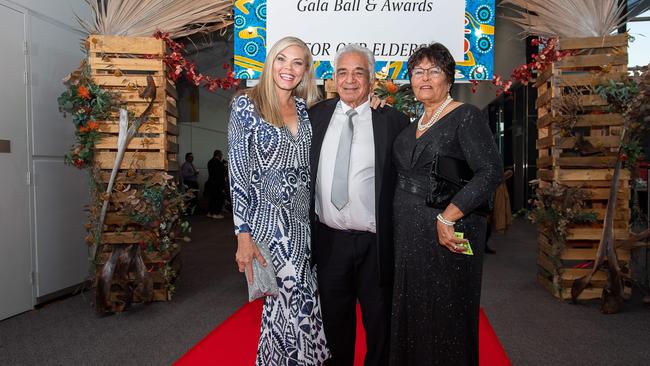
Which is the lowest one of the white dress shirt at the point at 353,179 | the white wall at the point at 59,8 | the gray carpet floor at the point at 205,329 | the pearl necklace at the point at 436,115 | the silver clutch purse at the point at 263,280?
the gray carpet floor at the point at 205,329

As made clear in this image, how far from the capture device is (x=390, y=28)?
4.16 m

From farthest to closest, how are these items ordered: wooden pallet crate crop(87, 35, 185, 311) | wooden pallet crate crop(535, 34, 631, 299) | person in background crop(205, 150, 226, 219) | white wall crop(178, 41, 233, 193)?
person in background crop(205, 150, 226, 219)
white wall crop(178, 41, 233, 193)
wooden pallet crate crop(535, 34, 631, 299)
wooden pallet crate crop(87, 35, 185, 311)

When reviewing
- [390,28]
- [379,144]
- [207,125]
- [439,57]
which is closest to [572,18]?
[390,28]

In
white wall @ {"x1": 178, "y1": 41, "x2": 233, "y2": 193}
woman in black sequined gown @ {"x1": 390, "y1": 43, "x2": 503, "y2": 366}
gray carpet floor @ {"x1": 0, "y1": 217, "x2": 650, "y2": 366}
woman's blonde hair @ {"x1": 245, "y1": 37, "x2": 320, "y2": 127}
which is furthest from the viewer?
white wall @ {"x1": 178, "y1": 41, "x2": 233, "y2": 193}

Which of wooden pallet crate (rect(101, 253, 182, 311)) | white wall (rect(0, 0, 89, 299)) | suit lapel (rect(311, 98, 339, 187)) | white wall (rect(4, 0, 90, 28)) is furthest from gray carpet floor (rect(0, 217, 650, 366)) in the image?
white wall (rect(4, 0, 90, 28))

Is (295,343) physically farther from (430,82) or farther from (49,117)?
(49,117)

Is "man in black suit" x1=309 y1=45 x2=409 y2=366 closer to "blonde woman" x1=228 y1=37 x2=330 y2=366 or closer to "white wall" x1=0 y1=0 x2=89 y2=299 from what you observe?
"blonde woman" x1=228 y1=37 x2=330 y2=366

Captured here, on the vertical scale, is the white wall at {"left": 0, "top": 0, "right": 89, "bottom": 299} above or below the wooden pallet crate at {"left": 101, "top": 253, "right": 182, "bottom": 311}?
above

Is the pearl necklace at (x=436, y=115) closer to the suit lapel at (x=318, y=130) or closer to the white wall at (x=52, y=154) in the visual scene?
the suit lapel at (x=318, y=130)

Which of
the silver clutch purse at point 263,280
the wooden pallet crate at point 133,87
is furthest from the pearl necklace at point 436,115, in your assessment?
the wooden pallet crate at point 133,87

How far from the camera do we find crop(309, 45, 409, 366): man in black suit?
2219 mm

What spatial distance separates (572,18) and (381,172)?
320 cm

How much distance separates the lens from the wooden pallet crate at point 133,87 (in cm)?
420

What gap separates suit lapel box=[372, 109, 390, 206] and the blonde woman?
0.99 feet
